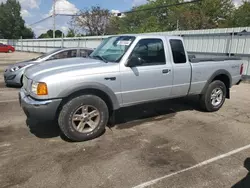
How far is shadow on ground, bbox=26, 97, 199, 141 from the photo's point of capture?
15.2 feet

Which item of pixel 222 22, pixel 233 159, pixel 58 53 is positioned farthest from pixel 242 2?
pixel 233 159

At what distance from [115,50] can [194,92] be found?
222 cm

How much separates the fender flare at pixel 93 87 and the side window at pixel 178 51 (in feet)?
5.54

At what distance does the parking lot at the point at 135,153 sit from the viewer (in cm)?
303

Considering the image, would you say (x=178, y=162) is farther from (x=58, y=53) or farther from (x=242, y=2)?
(x=242, y=2)

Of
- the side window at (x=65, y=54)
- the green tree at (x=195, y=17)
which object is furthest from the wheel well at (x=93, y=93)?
the green tree at (x=195, y=17)

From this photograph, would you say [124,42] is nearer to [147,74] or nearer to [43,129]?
[147,74]

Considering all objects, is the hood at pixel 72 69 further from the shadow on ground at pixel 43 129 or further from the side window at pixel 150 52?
the shadow on ground at pixel 43 129

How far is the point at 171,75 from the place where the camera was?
4926mm

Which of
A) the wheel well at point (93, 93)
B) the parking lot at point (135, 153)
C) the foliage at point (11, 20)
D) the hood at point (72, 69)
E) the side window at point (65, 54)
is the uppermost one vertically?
the foliage at point (11, 20)

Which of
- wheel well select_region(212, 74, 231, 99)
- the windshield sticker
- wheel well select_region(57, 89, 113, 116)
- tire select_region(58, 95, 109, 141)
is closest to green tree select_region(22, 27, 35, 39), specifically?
the windshield sticker

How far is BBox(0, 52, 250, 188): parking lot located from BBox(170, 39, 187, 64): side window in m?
1.38

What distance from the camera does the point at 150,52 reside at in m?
4.76

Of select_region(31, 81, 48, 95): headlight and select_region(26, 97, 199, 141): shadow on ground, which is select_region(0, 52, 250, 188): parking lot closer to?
select_region(26, 97, 199, 141): shadow on ground
